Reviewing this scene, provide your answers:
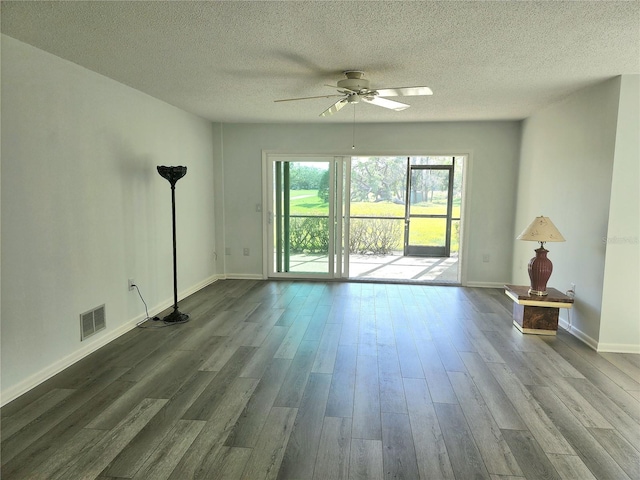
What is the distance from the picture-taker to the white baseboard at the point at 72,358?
262 centimetres

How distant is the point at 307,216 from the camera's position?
623 centimetres

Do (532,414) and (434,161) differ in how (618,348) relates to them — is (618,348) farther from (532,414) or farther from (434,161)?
(434,161)

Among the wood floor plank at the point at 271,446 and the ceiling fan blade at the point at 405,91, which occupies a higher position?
the ceiling fan blade at the point at 405,91

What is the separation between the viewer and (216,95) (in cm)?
416

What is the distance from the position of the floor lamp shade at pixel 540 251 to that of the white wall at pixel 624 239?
47 centimetres

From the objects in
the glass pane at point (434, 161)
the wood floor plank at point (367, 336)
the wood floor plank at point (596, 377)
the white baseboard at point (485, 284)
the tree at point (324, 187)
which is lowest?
the wood floor plank at point (596, 377)

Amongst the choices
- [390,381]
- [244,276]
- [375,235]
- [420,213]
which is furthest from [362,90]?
[375,235]

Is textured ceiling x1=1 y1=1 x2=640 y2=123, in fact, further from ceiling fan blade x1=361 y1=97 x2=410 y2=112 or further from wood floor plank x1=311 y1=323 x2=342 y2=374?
wood floor plank x1=311 y1=323 x2=342 y2=374

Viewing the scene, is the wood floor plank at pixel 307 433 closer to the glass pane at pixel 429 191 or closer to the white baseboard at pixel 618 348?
the white baseboard at pixel 618 348

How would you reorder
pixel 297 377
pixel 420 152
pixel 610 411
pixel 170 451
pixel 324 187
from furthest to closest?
pixel 324 187 → pixel 420 152 → pixel 297 377 → pixel 610 411 → pixel 170 451

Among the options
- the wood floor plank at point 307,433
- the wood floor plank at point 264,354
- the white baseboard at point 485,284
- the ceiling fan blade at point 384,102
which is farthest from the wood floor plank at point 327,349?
the white baseboard at point 485,284

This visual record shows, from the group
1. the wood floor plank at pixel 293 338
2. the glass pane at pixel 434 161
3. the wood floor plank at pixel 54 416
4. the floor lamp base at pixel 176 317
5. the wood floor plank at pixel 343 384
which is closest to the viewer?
the wood floor plank at pixel 54 416

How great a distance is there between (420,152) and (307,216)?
6.32ft

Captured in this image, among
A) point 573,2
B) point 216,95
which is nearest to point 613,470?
point 573,2
